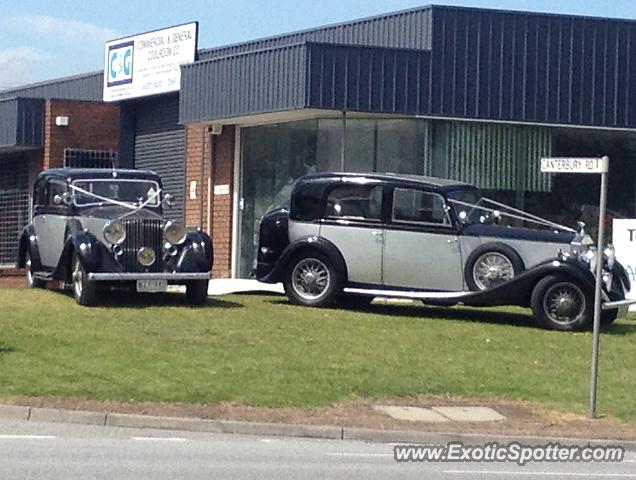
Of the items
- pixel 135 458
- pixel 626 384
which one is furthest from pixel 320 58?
pixel 135 458

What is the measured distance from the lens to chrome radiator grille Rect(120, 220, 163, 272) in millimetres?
20641

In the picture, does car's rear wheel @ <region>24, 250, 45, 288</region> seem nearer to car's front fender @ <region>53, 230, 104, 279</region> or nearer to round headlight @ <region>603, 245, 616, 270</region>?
car's front fender @ <region>53, 230, 104, 279</region>

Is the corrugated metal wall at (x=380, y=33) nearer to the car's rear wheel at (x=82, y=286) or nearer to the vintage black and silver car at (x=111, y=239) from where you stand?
the vintage black and silver car at (x=111, y=239)

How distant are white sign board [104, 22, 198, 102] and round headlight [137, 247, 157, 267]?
10.8 m

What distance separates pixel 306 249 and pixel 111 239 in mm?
2983

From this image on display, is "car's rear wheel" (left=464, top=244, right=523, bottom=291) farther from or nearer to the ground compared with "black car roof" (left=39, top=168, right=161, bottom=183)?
nearer to the ground

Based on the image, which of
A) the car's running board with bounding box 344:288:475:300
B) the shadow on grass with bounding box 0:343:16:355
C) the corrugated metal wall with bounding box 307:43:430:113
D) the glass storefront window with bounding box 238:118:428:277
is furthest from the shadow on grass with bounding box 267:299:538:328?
the shadow on grass with bounding box 0:343:16:355

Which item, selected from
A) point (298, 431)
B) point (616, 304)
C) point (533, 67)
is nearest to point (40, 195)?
point (533, 67)

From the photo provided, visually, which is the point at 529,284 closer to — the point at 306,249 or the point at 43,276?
the point at 306,249

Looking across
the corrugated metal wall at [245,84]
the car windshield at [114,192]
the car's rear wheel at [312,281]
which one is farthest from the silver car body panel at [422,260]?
the corrugated metal wall at [245,84]

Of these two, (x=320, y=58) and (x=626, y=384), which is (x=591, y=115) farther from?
(x=626, y=384)

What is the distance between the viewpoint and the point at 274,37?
29719 millimetres

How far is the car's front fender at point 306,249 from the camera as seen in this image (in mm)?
21203

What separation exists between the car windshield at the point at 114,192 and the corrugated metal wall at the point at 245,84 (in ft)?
12.5
